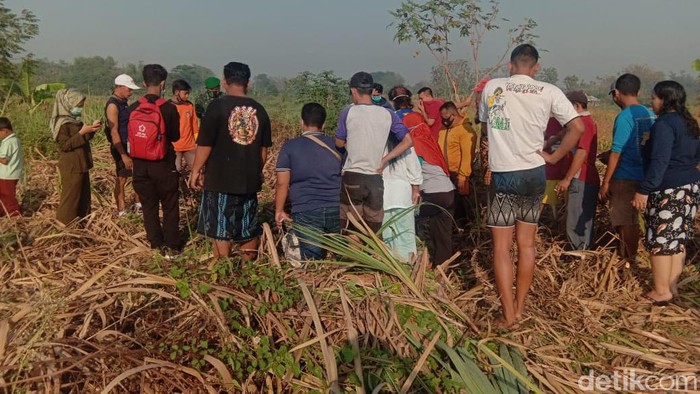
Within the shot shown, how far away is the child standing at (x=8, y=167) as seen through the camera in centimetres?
573

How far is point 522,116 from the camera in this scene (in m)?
3.49

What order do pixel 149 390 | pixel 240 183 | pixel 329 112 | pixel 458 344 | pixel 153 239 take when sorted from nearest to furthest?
1. pixel 149 390
2. pixel 458 344
3. pixel 240 183
4. pixel 153 239
5. pixel 329 112

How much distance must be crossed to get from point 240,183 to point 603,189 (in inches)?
128

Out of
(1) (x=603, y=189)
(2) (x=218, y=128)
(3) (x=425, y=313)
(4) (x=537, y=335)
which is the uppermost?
(2) (x=218, y=128)

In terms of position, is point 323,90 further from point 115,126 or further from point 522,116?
point 522,116

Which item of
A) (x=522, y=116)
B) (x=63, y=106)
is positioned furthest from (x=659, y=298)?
(x=63, y=106)

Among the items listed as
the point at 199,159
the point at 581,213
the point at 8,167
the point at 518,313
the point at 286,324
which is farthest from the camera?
the point at 8,167

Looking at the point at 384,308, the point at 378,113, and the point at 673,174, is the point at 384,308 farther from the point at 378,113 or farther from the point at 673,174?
the point at 673,174

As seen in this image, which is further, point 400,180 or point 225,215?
point 400,180

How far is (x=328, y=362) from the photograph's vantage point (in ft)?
8.89

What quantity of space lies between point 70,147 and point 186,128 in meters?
1.68

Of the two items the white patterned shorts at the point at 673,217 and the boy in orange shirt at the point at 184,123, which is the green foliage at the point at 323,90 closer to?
the boy in orange shirt at the point at 184,123

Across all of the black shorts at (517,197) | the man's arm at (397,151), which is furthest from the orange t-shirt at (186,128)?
the black shorts at (517,197)

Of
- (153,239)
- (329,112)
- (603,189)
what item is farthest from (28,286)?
(329,112)
